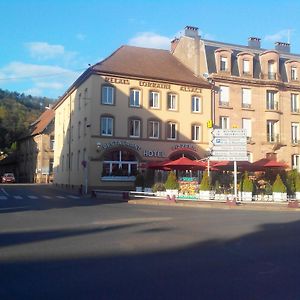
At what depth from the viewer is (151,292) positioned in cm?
659

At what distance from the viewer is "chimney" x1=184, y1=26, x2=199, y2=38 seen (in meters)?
50.5

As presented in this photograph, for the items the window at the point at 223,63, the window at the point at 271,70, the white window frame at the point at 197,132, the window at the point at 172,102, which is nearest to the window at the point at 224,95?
the window at the point at 223,63

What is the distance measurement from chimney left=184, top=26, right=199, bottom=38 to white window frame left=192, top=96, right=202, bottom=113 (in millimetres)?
7497

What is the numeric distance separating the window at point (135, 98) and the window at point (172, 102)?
3.28 meters

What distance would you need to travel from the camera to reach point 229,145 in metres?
32.1

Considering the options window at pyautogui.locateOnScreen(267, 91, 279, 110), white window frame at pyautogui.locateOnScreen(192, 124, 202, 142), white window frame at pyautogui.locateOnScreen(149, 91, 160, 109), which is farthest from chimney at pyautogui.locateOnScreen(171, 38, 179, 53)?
window at pyautogui.locateOnScreen(267, 91, 279, 110)

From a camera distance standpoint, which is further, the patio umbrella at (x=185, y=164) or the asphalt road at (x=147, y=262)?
the patio umbrella at (x=185, y=164)

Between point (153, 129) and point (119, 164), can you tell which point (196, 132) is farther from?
point (119, 164)

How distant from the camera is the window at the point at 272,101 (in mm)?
48812

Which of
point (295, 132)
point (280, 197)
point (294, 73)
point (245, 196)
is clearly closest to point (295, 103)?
point (295, 132)

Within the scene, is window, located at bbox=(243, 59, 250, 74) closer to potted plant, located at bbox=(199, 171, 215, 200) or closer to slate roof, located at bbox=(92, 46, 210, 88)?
slate roof, located at bbox=(92, 46, 210, 88)

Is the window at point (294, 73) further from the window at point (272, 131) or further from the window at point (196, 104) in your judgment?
the window at point (196, 104)

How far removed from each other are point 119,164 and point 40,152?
32605 millimetres

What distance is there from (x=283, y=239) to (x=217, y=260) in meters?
3.81
